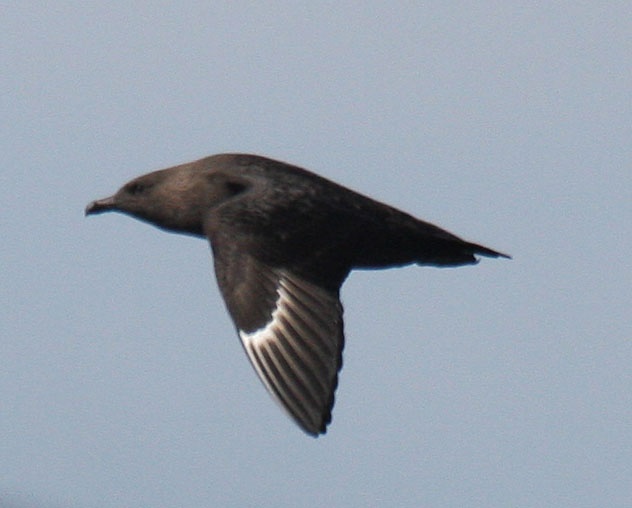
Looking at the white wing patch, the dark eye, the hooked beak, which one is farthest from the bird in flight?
the hooked beak

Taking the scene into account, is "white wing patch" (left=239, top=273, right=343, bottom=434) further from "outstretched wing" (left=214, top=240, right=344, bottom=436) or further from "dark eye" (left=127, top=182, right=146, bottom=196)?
"dark eye" (left=127, top=182, right=146, bottom=196)

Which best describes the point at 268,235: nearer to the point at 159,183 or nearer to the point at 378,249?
the point at 378,249

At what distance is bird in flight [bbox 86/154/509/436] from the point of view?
40.3 feet

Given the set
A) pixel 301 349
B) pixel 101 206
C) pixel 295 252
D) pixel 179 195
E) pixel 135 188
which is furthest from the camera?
pixel 101 206

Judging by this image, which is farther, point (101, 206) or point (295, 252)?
point (101, 206)

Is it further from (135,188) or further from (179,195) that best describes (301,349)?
(135,188)

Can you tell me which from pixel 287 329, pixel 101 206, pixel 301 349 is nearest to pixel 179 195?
pixel 101 206

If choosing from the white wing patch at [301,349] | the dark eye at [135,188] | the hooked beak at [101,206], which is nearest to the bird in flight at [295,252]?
the white wing patch at [301,349]

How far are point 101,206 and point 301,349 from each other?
3294 millimetres

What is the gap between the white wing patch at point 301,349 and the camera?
1202 centimetres

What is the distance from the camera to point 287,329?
12555mm

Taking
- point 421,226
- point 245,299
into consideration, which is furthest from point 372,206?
point 245,299

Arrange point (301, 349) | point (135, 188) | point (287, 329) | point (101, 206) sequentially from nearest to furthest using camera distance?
point (301, 349), point (287, 329), point (135, 188), point (101, 206)

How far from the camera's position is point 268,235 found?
12898 millimetres
